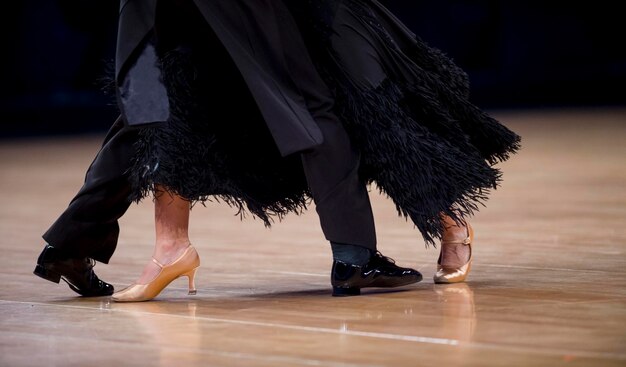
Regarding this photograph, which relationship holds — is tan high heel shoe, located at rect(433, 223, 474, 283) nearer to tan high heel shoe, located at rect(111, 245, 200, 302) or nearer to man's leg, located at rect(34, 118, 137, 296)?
tan high heel shoe, located at rect(111, 245, 200, 302)

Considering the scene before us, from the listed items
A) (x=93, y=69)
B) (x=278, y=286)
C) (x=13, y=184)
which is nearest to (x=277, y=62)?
(x=278, y=286)

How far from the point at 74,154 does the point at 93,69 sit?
4.56m

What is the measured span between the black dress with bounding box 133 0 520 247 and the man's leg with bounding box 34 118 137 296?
0.07 meters

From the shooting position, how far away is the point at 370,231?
2363 millimetres

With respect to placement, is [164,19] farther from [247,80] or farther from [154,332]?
[154,332]

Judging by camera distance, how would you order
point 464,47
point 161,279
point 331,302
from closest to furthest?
point 331,302 → point 161,279 → point 464,47

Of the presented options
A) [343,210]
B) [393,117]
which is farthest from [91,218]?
[393,117]

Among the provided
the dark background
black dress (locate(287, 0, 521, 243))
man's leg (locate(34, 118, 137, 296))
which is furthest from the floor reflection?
the dark background

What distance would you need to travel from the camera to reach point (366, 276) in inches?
92.2

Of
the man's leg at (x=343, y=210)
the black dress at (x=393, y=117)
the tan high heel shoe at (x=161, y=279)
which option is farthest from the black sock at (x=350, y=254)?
the tan high heel shoe at (x=161, y=279)

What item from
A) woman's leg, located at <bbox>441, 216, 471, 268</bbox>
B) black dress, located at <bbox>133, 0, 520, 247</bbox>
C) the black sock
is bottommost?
the black sock

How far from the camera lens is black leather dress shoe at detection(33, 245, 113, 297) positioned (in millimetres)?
2424

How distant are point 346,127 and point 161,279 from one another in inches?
17.8

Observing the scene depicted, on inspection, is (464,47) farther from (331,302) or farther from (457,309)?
(457,309)
